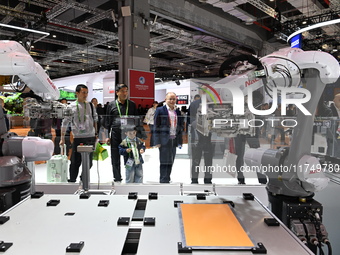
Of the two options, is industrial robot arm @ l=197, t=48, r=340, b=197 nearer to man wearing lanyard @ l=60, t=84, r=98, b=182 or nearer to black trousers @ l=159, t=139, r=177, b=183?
black trousers @ l=159, t=139, r=177, b=183

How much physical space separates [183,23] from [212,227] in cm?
794

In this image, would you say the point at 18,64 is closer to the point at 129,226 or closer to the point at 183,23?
the point at 129,226

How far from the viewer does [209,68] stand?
19.0 meters

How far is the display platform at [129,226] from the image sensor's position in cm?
97

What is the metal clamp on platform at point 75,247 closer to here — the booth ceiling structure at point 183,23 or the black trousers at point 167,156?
the black trousers at point 167,156

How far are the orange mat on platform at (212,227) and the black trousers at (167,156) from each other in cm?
235

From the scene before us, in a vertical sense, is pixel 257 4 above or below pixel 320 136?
above

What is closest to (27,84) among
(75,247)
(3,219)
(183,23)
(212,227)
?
(3,219)

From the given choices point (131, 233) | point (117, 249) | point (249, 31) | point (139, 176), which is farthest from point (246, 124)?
point (249, 31)

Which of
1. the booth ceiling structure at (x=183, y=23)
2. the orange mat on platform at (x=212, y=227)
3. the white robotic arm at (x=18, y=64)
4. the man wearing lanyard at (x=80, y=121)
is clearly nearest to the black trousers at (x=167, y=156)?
the man wearing lanyard at (x=80, y=121)

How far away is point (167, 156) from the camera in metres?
3.78

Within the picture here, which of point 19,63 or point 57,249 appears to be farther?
point 19,63

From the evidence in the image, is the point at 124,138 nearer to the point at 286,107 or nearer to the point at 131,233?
the point at 286,107

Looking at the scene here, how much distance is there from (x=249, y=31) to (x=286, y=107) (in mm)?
10280
